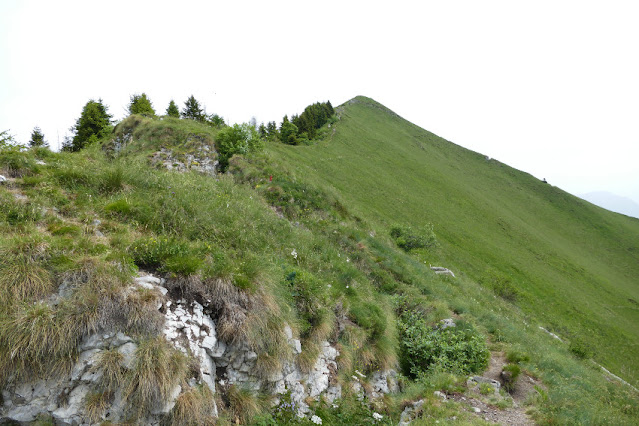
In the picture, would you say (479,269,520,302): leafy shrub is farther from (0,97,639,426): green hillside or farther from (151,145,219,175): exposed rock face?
(151,145,219,175): exposed rock face

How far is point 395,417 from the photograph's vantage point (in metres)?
6.86

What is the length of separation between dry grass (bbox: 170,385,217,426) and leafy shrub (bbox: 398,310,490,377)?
5.44 meters

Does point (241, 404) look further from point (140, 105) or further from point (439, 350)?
point (140, 105)

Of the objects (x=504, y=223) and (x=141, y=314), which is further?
(x=504, y=223)

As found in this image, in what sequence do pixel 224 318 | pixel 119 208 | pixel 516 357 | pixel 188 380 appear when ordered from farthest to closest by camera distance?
pixel 516 357 → pixel 119 208 → pixel 224 318 → pixel 188 380

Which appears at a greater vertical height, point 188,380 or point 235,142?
point 235,142

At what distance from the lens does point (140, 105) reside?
38.3 metres

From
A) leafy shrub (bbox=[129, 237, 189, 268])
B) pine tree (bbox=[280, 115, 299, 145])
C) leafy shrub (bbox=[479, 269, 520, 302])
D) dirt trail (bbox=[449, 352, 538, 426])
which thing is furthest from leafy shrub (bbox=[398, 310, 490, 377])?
pine tree (bbox=[280, 115, 299, 145])

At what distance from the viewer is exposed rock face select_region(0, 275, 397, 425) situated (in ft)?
14.4

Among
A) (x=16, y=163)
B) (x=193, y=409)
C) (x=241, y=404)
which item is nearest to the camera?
(x=193, y=409)

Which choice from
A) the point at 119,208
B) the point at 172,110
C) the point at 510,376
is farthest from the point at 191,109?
the point at 510,376

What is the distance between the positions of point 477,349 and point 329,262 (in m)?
5.16

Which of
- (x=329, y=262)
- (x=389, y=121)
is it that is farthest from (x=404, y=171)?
(x=329, y=262)

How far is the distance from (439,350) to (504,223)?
41827 mm
